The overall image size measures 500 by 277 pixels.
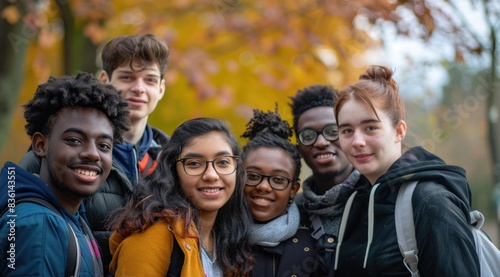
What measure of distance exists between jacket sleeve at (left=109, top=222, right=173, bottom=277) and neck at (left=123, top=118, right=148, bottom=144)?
111 centimetres

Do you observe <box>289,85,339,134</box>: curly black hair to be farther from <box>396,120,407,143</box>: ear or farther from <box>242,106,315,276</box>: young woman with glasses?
<box>396,120,407,143</box>: ear

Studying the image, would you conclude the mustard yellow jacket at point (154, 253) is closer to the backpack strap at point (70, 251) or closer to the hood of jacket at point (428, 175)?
the backpack strap at point (70, 251)

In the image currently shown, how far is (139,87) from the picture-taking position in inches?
170

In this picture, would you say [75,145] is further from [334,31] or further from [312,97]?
[334,31]

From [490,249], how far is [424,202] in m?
0.45

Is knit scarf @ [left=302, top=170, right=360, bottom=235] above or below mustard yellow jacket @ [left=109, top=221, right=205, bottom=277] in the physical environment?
above

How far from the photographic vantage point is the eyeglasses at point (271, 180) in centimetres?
411

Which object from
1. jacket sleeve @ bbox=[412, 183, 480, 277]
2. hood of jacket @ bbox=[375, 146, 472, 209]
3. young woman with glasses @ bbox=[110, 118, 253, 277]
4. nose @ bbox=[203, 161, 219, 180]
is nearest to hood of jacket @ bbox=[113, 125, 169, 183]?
young woman with glasses @ bbox=[110, 118, 253, 277]

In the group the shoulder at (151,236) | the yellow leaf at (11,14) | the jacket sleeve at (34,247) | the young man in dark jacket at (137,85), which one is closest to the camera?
the jacket sleeve at (34,247)

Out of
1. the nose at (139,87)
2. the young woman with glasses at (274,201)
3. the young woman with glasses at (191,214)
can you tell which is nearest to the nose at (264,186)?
the young woman with glasses at (274,201)

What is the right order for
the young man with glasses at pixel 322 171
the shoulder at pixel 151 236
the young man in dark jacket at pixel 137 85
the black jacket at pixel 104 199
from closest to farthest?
the shoulder at pixel 151 236 → the black jacket at pixel 104 199 → the young man with glasses at pixel 322 171 → the young man in dark jacket at pixel 137 85

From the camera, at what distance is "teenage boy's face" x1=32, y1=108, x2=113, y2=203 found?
3.17 metres

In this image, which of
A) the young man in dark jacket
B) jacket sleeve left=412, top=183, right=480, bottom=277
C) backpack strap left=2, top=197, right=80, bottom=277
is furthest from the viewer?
the young man in dark jacket

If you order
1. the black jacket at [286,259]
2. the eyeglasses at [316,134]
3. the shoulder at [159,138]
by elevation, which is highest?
the shoulder at [159,138]
